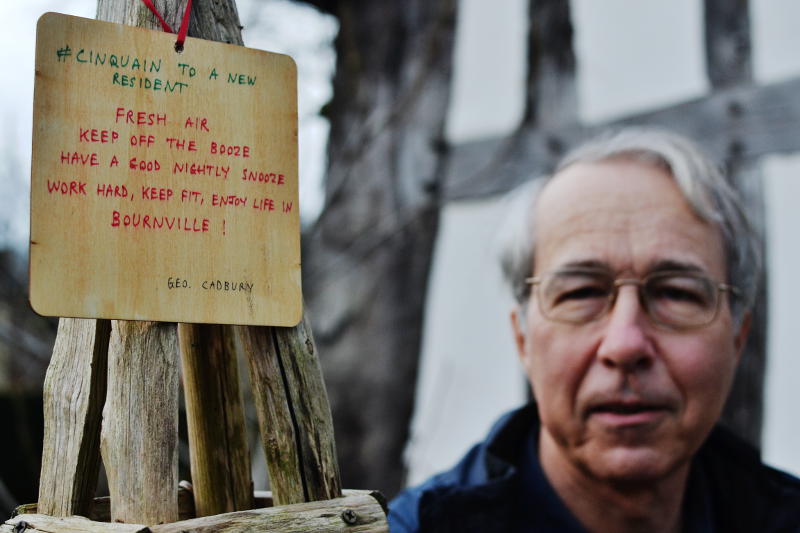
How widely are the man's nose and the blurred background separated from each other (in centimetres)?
106

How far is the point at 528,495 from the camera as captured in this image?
1602mm

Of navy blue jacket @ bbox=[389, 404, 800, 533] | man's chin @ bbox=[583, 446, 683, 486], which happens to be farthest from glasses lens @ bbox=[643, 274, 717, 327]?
navy blue jacket @ bbox=[389, 404, 800, 533]

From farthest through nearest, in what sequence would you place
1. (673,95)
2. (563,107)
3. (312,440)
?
(563,107), (673,95), (312,440)

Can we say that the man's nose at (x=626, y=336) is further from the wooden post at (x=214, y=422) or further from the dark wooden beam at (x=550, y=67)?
the dark wooden beam at (x=550, y=67)

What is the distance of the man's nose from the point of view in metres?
1.42

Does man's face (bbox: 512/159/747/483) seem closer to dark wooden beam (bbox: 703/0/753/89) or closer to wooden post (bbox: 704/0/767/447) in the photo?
wooden post (bbox: 704/0/767/447)

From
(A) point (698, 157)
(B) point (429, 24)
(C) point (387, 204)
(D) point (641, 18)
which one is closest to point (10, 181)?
(C) point (387, 204)

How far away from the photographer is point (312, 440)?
96 centimetres

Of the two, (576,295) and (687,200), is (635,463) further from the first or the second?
(687,200)

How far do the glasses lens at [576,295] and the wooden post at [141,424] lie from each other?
0.84m

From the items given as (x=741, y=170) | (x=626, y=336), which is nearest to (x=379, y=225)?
(x=741, y=170)

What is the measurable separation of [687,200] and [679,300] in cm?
19

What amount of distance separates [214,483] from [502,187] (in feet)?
6.52

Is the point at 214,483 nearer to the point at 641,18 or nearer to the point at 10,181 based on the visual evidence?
the point at 641,18
